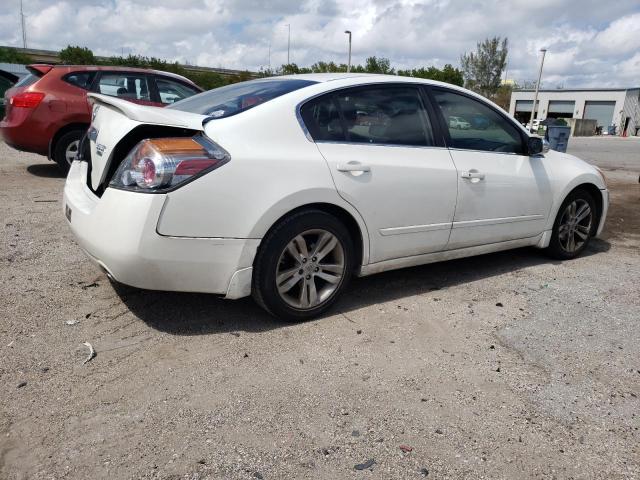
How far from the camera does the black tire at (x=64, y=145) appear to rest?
7.93m

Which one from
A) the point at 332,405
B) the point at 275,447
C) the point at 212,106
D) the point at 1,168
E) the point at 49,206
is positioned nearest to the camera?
the point at 275,447

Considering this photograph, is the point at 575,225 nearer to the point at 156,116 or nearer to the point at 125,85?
the point at 156,116

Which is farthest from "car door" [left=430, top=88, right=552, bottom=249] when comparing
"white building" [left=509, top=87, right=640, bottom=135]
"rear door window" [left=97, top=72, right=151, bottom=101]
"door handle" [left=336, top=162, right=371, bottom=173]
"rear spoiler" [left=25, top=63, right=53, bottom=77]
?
"white building" [left=509, top=87, right=640, bottom=135]

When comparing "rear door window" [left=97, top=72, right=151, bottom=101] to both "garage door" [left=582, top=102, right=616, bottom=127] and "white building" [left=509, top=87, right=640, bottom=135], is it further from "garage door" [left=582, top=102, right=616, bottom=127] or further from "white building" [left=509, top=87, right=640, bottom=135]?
"garage door" [left=582, top=102, right=616, bottom=127]

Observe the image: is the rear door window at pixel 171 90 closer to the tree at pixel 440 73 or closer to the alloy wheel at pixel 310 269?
the alloy wheel at pixel 310 269

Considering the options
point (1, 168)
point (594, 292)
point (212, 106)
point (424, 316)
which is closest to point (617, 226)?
point (594, 292)

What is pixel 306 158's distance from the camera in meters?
3.31

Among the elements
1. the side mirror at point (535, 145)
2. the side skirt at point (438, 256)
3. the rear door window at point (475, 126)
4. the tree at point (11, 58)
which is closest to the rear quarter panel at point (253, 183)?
the side skirt at point (438, 256)

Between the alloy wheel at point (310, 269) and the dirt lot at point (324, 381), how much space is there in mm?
197

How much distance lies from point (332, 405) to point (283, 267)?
1.06 m

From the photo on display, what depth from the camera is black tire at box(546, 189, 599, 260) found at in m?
4.99

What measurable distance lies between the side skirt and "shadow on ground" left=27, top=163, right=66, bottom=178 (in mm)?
6627

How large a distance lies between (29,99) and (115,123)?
18.1 ft

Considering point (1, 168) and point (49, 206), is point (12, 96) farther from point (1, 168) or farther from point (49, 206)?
point (49, 206)
